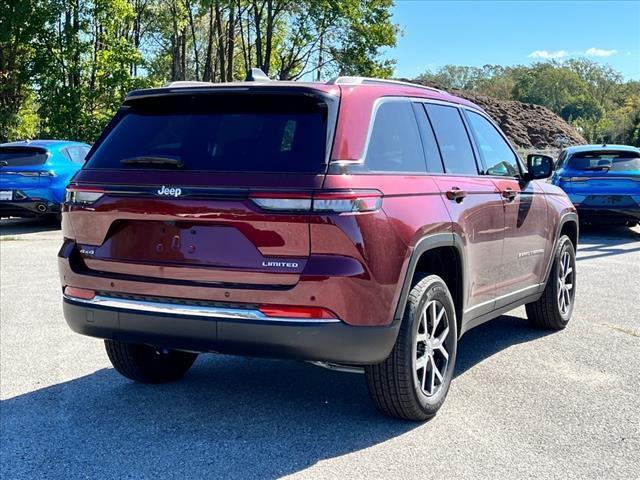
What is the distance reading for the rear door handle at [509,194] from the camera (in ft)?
16.6

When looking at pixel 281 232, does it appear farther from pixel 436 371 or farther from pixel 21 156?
pixel 21 156

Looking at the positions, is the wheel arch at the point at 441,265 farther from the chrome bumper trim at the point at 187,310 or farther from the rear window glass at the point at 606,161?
the rear window glass at the point at 606,161

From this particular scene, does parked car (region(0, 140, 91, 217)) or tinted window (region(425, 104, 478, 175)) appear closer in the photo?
tinted window (region(425, 104, 478, 175))

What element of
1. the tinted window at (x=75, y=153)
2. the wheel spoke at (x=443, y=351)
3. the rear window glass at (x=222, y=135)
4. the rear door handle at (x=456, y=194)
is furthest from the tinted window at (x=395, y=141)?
the tinted window at (x=75, y=153)

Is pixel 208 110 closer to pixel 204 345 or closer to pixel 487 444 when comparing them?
→ pixel 204 345

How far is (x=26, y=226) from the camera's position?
48.8 feet

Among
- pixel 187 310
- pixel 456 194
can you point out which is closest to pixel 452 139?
pixel 456 194

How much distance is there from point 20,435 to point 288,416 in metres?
1.50

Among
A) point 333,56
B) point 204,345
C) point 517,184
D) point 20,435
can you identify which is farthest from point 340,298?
point 333,56

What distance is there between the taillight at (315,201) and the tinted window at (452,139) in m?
1.23

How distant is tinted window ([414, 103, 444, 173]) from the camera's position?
14.1ft

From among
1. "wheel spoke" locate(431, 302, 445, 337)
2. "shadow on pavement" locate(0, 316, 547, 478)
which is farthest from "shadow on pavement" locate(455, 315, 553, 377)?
"wheel spoke" locate(431, 302, 445, 337)

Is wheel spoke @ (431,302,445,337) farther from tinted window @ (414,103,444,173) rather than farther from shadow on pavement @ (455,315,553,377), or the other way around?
shadow on pavement @ (455,315,553,377)

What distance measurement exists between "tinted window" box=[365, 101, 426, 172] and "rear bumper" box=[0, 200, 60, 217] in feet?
34.0
